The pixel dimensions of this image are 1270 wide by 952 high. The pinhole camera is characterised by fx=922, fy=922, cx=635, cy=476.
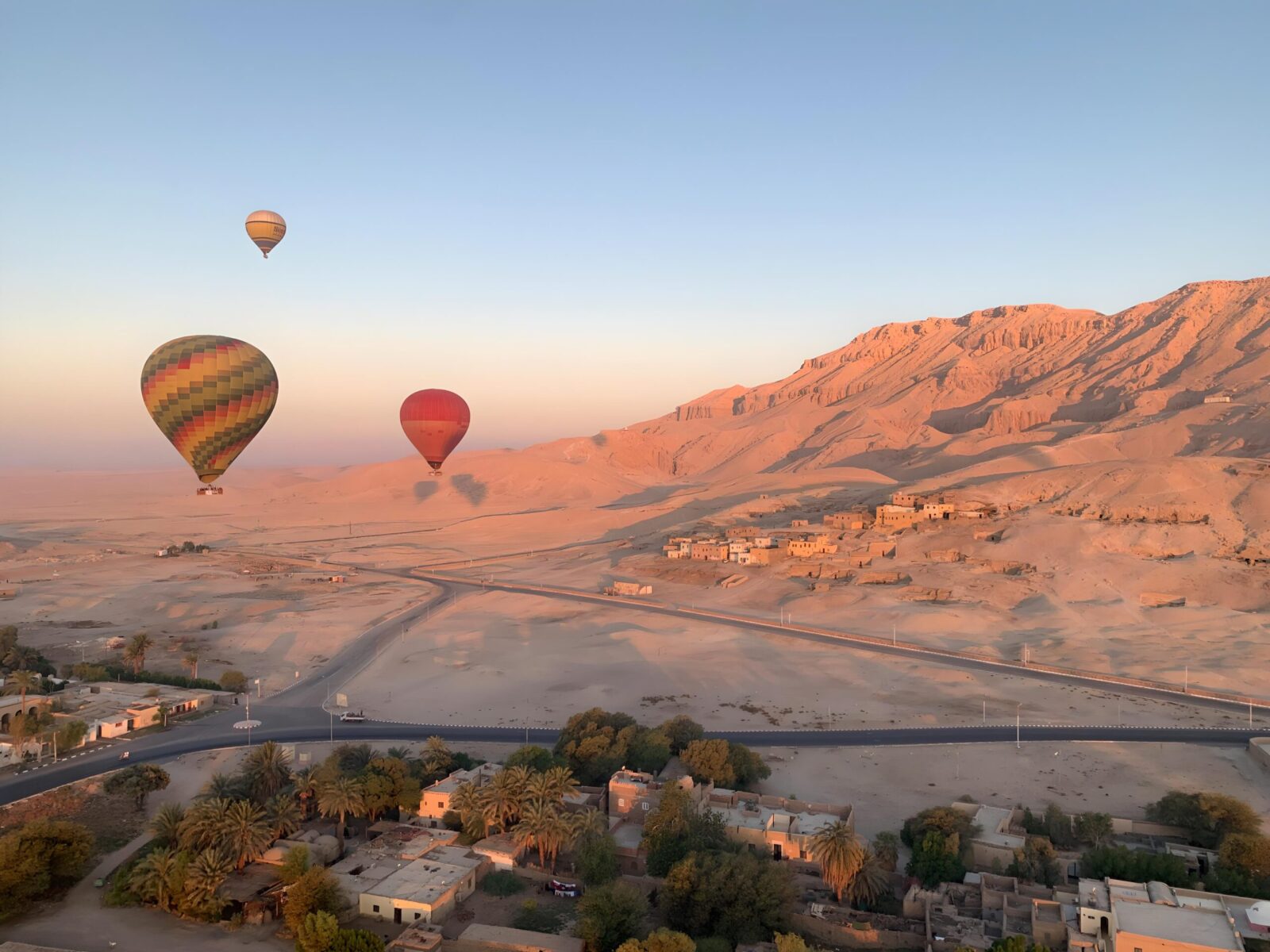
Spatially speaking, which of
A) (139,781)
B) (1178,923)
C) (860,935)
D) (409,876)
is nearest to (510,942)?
(409,876)

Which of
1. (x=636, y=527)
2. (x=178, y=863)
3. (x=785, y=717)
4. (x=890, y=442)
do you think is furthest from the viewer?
(x=890, y=442)

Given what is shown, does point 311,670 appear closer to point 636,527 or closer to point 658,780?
point 658,780

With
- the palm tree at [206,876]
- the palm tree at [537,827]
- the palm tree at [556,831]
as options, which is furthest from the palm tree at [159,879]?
the palm tree at [556,831]

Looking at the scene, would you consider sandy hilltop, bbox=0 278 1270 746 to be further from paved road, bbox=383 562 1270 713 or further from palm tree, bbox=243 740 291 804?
palm tree, bbox=243 740 291 804

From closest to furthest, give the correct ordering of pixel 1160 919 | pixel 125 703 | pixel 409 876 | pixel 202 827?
pixel 1160 919 → pixel 409 876 → pixel 202 827 → pixel 125 703

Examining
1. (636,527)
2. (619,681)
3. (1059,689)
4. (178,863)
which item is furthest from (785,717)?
(636,527)

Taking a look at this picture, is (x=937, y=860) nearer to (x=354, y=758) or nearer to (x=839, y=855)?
(x=839, y=855)
